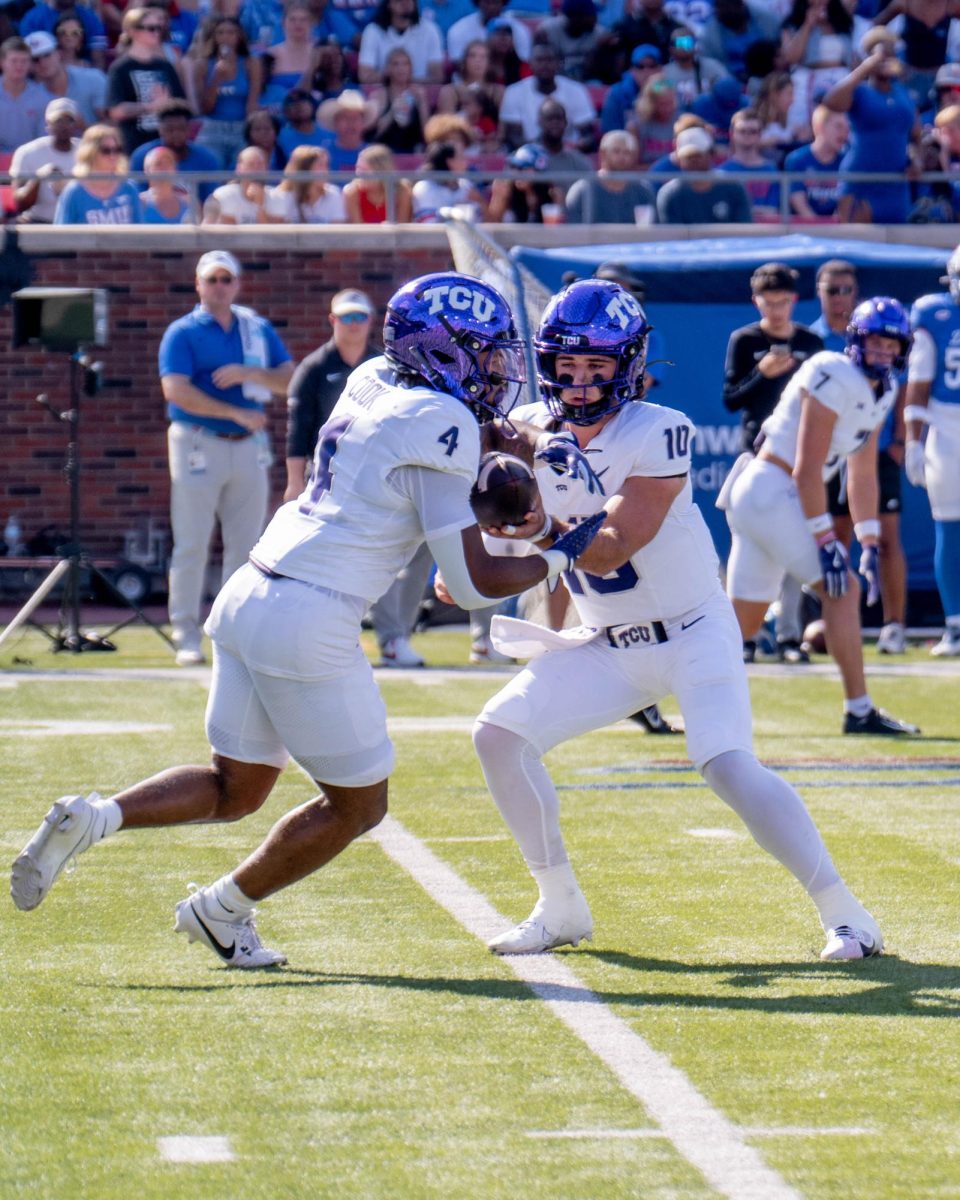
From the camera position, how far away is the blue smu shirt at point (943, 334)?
1219 centimetres

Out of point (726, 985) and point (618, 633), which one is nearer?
point (726, 985)

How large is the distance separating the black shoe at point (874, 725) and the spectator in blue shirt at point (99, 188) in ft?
25.6

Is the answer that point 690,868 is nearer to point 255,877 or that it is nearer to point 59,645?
point 255,877

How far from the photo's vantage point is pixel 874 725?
895 centimetres

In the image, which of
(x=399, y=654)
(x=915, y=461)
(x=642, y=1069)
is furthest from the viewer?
(x=915, y=461)

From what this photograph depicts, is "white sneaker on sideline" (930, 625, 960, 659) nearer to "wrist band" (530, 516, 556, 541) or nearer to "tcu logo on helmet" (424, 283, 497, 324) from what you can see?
"wrist band" (530, 516, 556, 541)

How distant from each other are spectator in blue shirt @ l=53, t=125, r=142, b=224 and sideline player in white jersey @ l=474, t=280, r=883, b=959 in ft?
33.2

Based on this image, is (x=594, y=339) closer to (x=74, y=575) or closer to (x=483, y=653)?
(x=483, y=653)

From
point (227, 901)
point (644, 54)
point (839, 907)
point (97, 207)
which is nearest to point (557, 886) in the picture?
point (839, 907)

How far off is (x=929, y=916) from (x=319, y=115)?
12169 mm

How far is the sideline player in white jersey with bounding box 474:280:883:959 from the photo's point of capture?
16.1 ft

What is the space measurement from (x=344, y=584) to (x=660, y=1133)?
5.04 ft

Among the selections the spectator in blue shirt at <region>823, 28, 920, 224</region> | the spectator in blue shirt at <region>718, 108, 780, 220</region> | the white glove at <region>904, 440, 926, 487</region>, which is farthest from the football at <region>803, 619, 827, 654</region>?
the spectator in blue shirt at <region>823, 28, 920, 224</region>

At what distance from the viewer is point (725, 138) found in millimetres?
17094
